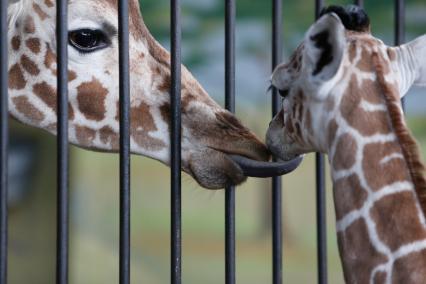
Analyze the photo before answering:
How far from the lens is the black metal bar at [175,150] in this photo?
9.29 ft

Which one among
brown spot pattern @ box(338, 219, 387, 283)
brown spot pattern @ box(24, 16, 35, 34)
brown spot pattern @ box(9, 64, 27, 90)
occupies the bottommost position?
brown spot pattern @ box(338, 219, 387, 283)

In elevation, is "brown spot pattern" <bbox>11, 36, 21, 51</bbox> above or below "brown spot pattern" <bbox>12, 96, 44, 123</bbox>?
above

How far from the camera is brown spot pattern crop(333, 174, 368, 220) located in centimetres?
243

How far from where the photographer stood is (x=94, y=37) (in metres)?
3.20

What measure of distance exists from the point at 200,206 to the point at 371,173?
119 inches

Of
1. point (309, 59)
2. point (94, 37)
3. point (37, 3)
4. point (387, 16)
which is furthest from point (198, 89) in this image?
point (387, 16)

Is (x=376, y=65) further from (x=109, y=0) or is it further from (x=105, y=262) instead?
(x=105, y=262)

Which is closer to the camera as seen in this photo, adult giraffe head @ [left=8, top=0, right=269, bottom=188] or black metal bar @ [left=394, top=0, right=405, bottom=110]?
adult giraffe head @ [left=8, top=0, right=269, bottom=188]

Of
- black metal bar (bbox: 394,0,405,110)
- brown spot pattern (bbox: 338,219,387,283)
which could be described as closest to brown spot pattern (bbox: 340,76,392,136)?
brown spot pattern (bbox: 338,219,387,283)

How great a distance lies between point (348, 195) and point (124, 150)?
2.31ft

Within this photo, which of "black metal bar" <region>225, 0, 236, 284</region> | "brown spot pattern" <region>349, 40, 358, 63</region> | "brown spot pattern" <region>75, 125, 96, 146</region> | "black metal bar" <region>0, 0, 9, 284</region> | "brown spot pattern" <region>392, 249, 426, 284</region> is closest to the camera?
"brown spot pattern" <region>392, 249, 426, 284</region>

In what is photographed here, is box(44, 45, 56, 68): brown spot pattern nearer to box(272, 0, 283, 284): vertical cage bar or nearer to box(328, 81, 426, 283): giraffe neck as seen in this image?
box(272, 0, 283, 284): vertical cage bar

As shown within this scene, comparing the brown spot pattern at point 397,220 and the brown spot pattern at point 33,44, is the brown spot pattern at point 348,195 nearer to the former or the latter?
the brown spot pattern at point 397,220

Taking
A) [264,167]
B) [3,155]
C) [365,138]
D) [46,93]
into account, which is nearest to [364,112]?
[365,138]
